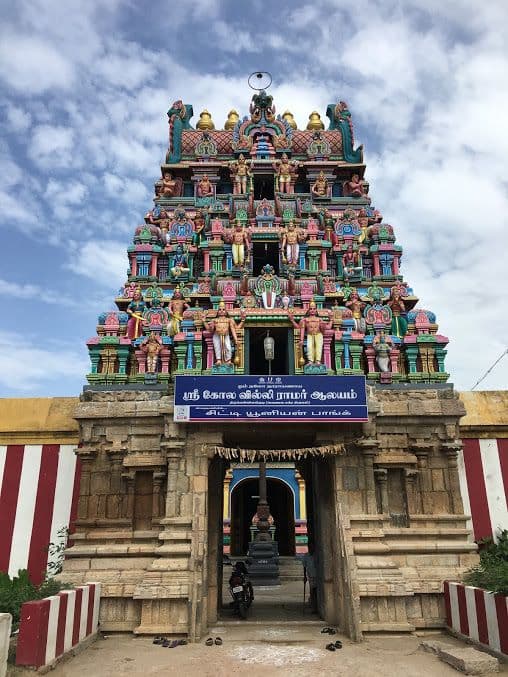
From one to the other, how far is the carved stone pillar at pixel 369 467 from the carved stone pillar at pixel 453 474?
6.41 ft

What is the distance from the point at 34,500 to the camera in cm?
1435

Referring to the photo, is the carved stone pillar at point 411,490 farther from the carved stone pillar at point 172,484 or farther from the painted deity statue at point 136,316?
the painted deity statue at point 136,316

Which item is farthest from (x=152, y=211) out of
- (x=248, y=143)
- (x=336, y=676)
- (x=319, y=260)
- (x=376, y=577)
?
(x=336, y=676)

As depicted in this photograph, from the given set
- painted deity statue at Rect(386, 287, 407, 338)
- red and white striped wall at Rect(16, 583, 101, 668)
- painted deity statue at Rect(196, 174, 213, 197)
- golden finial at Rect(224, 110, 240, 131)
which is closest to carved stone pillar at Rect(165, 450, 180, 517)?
red and white striped wall at Rect(16, 583, 101, 668)

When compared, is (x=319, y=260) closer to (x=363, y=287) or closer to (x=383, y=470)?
(x=363, y=287)

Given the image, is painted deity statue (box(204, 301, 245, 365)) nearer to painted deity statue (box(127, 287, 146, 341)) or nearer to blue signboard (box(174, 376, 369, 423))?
painted deity statue (box(127, 287, 146, 341))

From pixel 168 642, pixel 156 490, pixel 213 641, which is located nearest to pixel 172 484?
pixel 156 490

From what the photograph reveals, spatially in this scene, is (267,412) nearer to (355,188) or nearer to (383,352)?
(383,352)

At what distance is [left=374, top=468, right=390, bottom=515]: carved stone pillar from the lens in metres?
12.4

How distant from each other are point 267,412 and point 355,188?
39.3ft

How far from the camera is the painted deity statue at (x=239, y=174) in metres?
20.1

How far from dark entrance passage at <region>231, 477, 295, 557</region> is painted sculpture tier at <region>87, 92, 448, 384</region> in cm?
1203

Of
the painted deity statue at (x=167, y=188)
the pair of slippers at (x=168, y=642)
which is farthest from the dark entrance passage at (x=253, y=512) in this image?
the pair of slippers at (x=168, y=642)

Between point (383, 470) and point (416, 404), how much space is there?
1813mm
